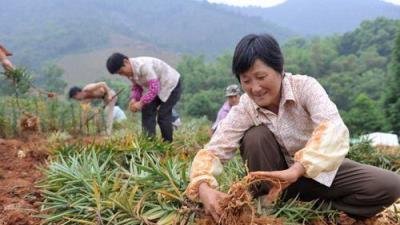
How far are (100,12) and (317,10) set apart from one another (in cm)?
9116

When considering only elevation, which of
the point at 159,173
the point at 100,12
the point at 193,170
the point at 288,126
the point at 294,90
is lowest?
the point at 100,12

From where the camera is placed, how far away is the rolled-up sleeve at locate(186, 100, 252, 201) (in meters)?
2.04

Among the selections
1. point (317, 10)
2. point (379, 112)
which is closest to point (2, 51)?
point (379, 112)

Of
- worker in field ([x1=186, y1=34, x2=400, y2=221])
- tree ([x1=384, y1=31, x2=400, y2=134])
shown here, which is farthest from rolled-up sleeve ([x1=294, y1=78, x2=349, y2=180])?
tree ([x1=384, y1=31, x2=400, y2=134])

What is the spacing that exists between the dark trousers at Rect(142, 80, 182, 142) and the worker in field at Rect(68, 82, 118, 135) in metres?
1.76

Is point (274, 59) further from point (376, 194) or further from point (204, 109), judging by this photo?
point (204, 109)

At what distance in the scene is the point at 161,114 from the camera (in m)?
5.11

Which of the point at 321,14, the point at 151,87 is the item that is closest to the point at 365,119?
the point at 151,87

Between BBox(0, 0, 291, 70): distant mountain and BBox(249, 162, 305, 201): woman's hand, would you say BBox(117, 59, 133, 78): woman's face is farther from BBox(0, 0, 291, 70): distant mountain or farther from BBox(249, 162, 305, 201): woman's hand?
BBox(0, 0, 291, 70): distant mountain

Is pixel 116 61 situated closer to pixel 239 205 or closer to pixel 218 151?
pixel 218 151

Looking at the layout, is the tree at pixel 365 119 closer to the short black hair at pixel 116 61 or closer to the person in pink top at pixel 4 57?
the short black hair at pixel 116 61

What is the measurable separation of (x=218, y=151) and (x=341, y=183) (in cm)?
65

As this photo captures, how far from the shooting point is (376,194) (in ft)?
7.49

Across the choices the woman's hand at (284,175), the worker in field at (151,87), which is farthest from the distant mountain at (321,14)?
the woman's hand at (284,175)
